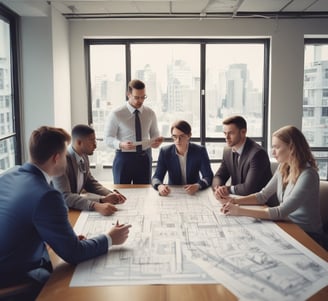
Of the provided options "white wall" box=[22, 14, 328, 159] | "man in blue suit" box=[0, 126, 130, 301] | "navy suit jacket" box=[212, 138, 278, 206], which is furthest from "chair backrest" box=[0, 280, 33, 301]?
"white wall" box=[22, 14, 328, 159]

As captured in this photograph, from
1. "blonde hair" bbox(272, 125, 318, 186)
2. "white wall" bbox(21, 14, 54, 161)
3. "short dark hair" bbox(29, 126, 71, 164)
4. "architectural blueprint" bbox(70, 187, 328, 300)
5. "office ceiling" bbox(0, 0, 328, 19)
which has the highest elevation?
"office ceiling" bbox(0, 0, 328, 19)

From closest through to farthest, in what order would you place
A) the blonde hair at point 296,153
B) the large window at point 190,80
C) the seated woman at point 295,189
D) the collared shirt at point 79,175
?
the seated woman at point 295,189
the blonde hair at point 296,153
the collared shirt at point 79,175
the large window at point 190,80

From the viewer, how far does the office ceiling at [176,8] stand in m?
4.23

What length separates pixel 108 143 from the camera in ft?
12.1

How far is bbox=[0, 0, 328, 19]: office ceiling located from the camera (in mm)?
4233

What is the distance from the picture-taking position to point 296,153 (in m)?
2.28

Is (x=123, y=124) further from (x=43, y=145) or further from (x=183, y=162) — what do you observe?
(x=43, y=145)

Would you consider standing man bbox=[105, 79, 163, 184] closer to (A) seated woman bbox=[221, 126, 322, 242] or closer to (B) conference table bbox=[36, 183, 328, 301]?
(A) seated woman bbox=[221, 126, 322, 242]

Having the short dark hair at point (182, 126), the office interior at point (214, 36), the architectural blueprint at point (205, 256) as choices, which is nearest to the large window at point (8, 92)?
the office interior at point (214, 36)

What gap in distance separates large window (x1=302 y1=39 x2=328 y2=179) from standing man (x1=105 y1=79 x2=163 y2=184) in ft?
8.54

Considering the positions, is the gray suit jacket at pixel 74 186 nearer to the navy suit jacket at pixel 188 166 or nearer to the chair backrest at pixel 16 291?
the navy suit jacket at pixel 188 166

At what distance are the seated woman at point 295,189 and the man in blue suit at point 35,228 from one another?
0.94m

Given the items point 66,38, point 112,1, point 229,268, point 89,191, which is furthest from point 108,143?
point 229,268

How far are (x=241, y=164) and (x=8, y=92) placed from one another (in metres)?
2.69
